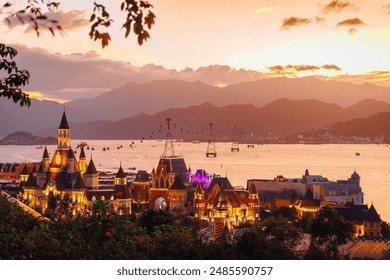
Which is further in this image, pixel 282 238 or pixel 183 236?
pixel 282 238

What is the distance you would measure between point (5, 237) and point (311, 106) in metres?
28.6

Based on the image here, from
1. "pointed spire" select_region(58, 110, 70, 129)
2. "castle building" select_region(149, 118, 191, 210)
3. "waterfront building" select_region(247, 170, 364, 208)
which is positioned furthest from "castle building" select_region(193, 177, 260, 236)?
"pointed spire" select_region(58, 110, 70, 129)

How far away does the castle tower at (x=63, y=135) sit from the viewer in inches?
1201

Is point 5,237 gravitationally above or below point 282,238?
above

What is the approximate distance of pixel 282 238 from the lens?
40.7 feet

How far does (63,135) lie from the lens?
3059cm

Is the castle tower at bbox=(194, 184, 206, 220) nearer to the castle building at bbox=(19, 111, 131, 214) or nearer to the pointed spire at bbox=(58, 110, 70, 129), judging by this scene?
the castle building at bbox=(19, 111, 131, 214)

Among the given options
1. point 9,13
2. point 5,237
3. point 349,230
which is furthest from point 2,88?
point 349,230

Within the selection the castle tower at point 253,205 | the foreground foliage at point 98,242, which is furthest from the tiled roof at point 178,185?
the foreground foliage at point 98,242

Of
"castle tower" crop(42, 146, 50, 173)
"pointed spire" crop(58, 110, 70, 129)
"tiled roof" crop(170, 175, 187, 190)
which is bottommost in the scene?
"tiled roof" crop(170, 175, 187, 190)

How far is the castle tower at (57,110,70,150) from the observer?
30500mm

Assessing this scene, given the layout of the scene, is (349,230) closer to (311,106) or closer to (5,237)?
(5,237)

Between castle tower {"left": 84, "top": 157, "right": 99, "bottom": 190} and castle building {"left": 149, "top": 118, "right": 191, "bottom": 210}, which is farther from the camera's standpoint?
castle building {"left": 149, "top": 118, "right": 191, "bottom": 210}

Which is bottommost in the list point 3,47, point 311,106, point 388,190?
point 388,190
